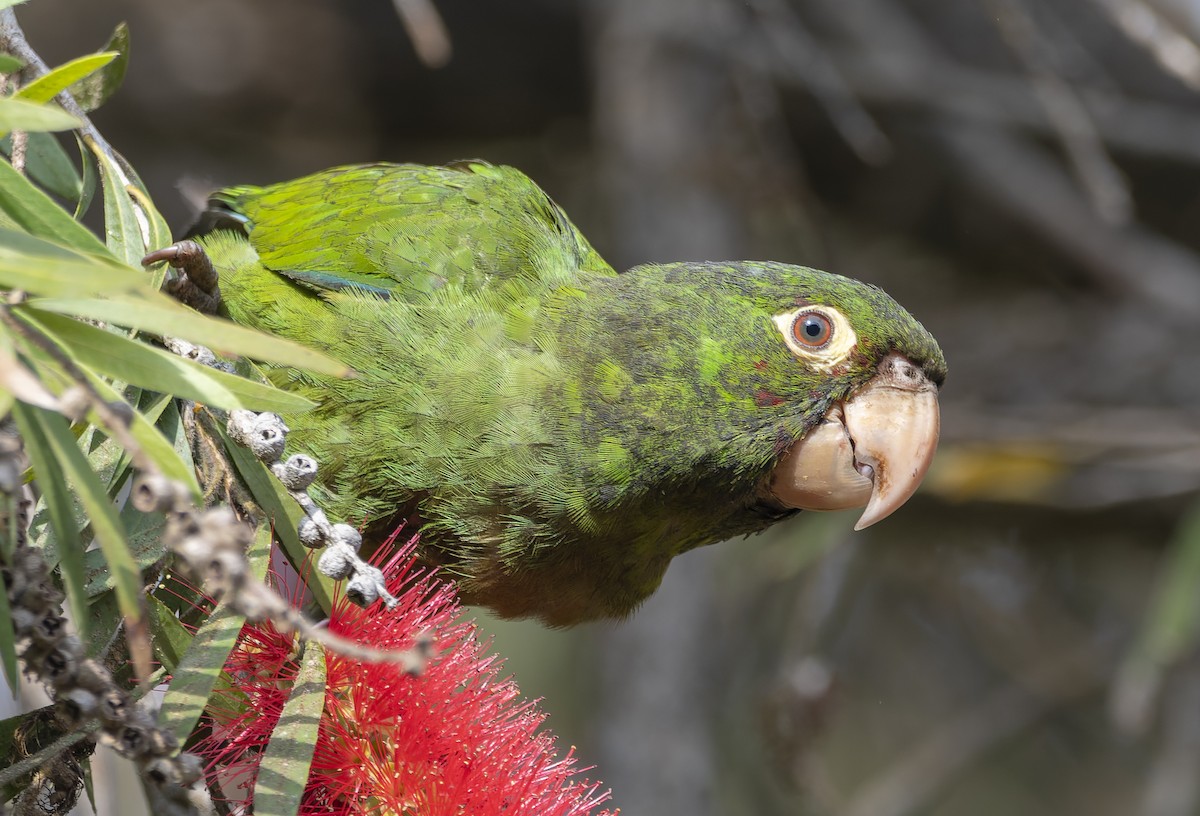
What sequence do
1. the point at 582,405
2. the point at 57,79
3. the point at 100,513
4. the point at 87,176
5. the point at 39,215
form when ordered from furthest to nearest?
1. the point at 582,405
2. the point at 87,176
3. the point at 57,79
4. the point at 39,215
5. the point at 100,513

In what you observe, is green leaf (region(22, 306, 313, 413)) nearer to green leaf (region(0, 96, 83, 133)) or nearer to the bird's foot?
green leaf (region(0, 96, 83, 133))

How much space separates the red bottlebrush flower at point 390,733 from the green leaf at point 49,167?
98cm

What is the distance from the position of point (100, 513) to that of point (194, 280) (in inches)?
46.8

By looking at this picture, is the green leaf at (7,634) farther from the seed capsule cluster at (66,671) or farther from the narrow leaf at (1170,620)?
the narrow leaf at (1170,620)

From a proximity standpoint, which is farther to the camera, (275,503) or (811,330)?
(811,330)

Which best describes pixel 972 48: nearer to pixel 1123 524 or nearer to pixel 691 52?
pixel 691 52

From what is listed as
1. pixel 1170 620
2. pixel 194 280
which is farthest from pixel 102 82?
pixel 1170 620

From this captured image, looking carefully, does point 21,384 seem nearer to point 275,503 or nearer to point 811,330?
point 275,503

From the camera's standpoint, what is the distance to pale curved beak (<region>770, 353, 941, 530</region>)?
2211mm

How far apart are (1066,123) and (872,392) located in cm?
193

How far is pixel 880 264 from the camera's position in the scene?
21.9 feet

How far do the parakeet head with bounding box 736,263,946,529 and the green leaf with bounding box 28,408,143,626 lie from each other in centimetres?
138

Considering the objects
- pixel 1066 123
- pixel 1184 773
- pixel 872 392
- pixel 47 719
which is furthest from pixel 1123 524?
pixel 47 719

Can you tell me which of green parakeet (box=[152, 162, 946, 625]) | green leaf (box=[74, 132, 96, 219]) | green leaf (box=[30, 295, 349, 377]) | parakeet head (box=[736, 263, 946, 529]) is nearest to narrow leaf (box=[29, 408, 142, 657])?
green leaf (box=[30, 295, 349, 377])
